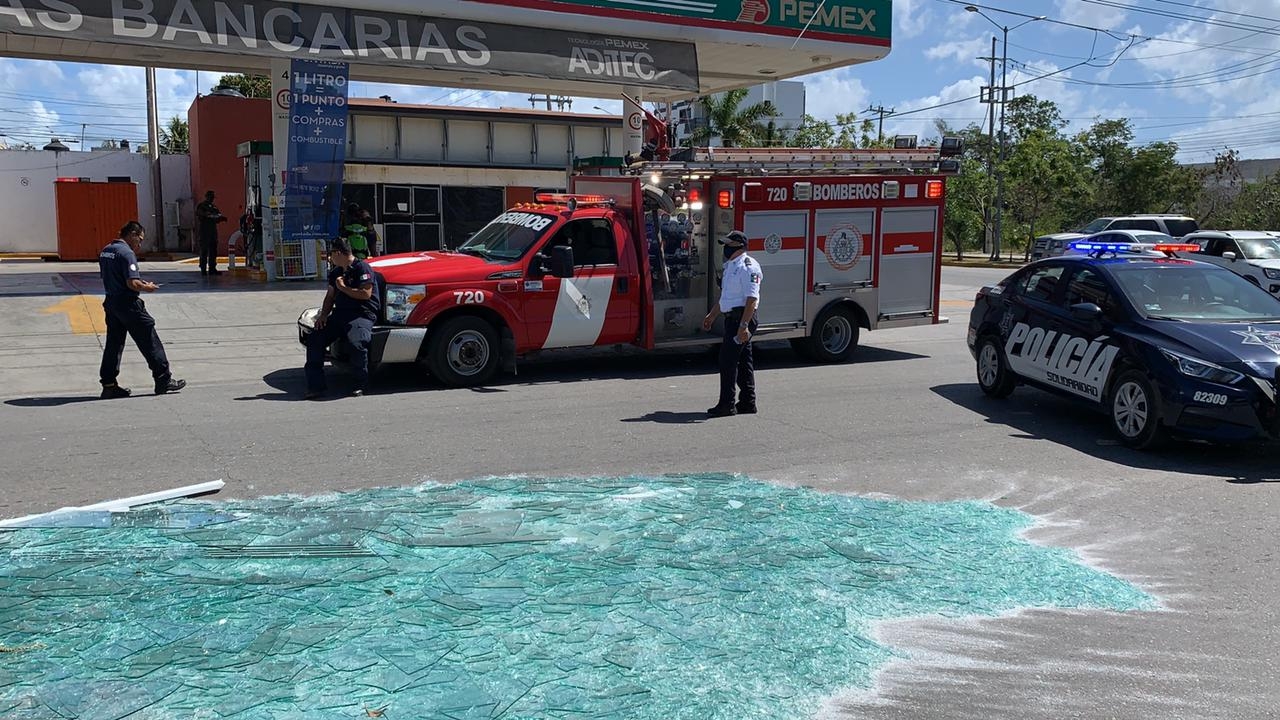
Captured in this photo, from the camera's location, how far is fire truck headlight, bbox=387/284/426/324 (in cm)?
1085

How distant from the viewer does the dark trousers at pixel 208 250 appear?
20672mm

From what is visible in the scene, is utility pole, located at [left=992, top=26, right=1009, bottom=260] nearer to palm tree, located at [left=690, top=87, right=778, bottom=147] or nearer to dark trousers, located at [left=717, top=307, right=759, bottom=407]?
palm tree, located at [left=690, top=87, right=778, bottom=147]

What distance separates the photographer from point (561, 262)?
37.2 ft

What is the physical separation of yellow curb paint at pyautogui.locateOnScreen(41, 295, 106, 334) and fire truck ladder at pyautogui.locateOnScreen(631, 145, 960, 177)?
7991mm

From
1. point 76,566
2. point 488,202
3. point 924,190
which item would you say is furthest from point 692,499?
point 488,202

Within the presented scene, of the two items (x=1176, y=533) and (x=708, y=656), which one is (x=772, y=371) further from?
(x=708, y=656)

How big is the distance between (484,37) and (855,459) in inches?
521

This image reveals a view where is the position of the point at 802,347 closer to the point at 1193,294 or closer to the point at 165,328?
the point at 1193,294

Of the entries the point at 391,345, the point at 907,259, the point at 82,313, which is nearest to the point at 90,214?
the point at 82,313

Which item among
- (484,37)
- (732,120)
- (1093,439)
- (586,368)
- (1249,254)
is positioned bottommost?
(1093,439)

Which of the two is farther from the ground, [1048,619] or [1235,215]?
[1235,215]

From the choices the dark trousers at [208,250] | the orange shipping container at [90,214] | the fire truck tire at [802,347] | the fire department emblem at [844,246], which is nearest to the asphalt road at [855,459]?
the fire truck tire at [802,347]

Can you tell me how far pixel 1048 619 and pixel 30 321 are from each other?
14.4 metres

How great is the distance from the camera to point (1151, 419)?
27.1ft
